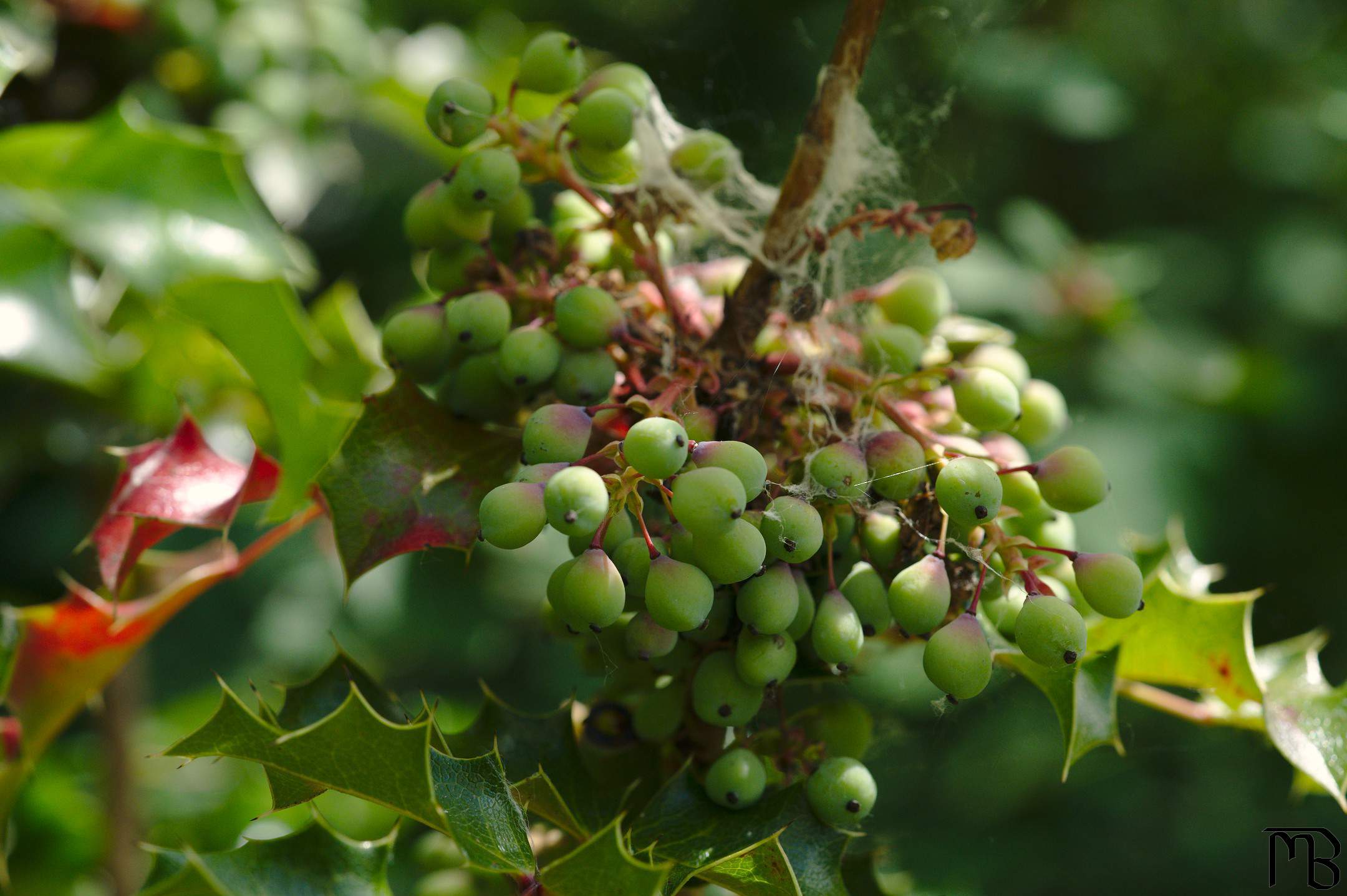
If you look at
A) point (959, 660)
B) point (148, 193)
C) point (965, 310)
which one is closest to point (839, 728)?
point (959, 660)

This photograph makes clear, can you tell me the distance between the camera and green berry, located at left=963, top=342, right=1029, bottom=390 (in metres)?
1.08

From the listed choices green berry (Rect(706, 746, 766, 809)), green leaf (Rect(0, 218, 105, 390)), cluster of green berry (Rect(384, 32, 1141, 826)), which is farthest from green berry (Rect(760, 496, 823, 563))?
green leaf (Rect(0, 218, 105, 390))

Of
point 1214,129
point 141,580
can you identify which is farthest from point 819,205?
point 1214,129

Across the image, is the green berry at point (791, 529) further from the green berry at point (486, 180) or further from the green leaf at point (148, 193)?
the green leaf at point (148, 193)

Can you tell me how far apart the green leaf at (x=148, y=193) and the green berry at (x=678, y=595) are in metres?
0.88

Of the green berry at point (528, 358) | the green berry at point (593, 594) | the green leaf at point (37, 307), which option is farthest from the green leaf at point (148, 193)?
the green berry at point (593, 594)

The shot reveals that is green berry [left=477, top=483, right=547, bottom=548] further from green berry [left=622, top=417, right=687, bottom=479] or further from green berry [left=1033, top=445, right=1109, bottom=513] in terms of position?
green berry [left=1033, top=445, right=1109, bottom=513]

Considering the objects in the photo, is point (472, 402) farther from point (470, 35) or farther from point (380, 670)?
point (470, 35)

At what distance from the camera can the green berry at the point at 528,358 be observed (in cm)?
96

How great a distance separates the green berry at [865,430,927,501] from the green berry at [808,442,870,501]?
3 cm

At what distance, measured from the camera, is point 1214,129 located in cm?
322

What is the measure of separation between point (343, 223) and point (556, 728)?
1810 mm

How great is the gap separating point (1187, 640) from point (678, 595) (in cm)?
69

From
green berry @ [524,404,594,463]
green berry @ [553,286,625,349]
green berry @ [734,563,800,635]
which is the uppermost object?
green berry @ [553,286,625,349]
